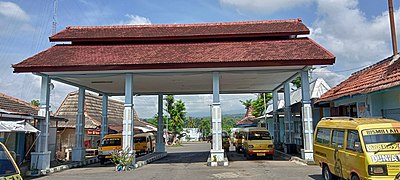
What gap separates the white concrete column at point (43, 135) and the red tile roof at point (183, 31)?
344 cm

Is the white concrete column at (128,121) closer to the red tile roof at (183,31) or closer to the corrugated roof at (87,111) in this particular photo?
the red tile roof at (183,31)

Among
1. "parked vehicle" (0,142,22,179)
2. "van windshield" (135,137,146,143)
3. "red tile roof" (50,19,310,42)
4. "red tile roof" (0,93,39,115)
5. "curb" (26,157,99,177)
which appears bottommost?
"curb" (26,157,99,177)

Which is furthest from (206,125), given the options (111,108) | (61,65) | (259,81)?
(61,65)

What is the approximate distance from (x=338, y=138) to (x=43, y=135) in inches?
558

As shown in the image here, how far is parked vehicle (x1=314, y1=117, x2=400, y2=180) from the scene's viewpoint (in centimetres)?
756

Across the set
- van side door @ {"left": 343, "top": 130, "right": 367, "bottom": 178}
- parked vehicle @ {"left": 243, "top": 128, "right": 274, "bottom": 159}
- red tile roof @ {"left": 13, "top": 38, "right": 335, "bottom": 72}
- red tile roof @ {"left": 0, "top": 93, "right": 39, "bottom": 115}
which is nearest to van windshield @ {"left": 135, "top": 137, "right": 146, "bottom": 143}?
red tile roof @ {"left": 0, "top": 93, "right": 39, "bottom": 115}

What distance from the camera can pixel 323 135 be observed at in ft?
35.4

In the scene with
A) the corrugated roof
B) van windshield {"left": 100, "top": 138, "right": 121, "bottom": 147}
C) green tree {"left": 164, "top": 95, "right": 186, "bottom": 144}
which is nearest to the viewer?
van windshield {"left": 100, "top": 138, "right": 121, "bottom": 147}

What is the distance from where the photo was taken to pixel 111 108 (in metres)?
38.1

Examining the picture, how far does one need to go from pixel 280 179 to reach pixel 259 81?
11.5 metres

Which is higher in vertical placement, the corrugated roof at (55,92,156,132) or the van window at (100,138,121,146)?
the corrugated roof at (55,92,156,132)

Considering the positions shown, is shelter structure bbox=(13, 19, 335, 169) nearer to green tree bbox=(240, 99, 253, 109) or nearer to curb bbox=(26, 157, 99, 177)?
curb bbox=(26, 157, 99, 177)

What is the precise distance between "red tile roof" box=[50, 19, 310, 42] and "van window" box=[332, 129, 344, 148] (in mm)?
9904

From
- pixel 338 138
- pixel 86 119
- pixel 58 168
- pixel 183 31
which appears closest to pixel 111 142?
pixel 58 168
